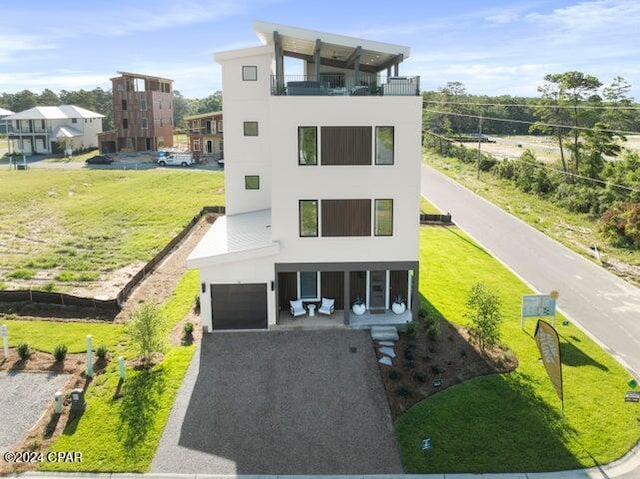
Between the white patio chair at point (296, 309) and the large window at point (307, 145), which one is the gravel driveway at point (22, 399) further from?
the large window at point (307, 145)

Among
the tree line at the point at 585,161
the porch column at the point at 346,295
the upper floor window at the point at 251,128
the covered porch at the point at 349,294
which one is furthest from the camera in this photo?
the tree line at the point at 585,161

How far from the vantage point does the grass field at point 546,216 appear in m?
34.9

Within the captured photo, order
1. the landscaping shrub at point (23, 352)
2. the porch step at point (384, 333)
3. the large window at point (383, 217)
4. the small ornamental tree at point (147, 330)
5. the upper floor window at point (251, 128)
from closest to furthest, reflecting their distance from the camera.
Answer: the small ornamental tree at point (147, 330) → the landscaping shrub at point (23, 352) → the porch step at point (384, 333) → the large window at point (383, 217) → the upper floor window at point (251, 128)

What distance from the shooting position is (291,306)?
22.8 meters

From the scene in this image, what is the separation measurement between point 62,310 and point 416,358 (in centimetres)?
1513

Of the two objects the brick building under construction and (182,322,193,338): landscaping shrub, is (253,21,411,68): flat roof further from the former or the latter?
the brick building under construction

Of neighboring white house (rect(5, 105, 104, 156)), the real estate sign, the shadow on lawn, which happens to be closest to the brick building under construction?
neighboring white house (rect(5, 105, 104, 156))

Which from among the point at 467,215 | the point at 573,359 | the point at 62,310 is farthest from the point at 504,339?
the point at 467,215

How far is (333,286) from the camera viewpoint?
23453 mm

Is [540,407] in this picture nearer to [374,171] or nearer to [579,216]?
[374,171]

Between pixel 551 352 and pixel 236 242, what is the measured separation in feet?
41.2

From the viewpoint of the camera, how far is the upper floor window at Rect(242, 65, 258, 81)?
25.8 metres

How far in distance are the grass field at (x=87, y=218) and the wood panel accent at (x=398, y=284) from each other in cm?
1516

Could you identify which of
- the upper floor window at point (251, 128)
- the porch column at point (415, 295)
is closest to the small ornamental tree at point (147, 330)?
the porch column at point (415, 295)
